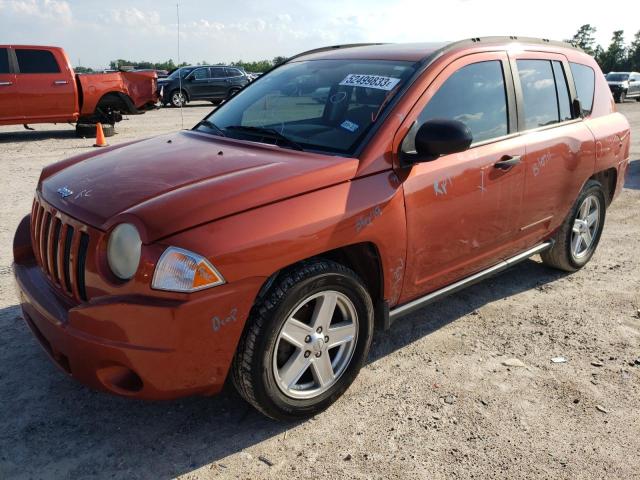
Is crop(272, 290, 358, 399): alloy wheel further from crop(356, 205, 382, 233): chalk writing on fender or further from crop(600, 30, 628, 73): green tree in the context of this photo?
crop(600, 30, 628, 73): green tree

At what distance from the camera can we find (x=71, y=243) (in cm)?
254

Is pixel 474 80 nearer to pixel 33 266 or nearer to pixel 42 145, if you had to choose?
pixel 33 266

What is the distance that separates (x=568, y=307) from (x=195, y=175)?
9.94ft

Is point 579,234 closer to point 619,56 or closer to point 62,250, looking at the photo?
point 62,250

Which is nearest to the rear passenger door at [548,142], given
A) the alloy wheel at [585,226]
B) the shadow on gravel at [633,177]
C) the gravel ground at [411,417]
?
the alloy wheel at [585,226]

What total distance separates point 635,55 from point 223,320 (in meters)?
74.0

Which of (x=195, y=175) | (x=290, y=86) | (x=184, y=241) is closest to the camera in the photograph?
(x=184, y=241)

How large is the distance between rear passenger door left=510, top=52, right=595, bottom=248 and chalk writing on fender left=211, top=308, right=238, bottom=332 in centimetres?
232

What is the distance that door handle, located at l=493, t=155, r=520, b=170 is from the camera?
349 cm

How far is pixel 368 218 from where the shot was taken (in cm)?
279

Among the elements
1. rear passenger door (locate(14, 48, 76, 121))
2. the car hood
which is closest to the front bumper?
the car hood

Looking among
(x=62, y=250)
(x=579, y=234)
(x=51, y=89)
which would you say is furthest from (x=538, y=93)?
(x=51, y=89)

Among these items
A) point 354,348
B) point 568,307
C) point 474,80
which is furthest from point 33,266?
point 568,307

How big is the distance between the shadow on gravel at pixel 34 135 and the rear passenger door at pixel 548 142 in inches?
443
